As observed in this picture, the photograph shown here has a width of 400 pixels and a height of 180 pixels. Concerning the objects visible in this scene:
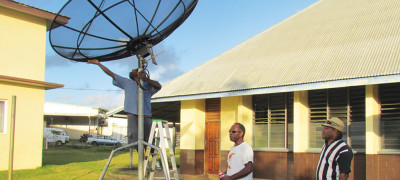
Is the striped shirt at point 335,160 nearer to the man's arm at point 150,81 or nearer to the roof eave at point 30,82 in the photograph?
the man's arm at point 150,81

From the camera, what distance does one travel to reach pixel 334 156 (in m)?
5.00

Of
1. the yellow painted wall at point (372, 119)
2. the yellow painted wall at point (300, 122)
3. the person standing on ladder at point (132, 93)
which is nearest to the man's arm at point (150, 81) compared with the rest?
the person standing on ladder at point (132, 93)

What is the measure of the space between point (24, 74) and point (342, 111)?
35.7 ft

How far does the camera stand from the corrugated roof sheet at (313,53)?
10.7 m

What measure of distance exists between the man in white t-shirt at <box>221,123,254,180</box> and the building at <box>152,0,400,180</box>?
533 centimetres

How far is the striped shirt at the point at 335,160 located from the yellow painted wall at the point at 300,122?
7.24 meters

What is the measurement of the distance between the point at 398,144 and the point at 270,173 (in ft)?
12.8

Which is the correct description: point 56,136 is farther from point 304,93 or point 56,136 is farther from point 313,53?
point 313,53

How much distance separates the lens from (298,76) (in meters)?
11.4

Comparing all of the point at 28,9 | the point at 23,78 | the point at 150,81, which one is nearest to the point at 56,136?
the point at 23,78

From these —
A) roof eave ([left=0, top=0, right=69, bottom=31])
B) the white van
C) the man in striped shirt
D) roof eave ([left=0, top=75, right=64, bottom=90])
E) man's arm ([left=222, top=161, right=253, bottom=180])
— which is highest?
roof eave ([left=0, top=0, right=69, bottom=31])

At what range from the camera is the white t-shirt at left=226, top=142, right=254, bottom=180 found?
525cm

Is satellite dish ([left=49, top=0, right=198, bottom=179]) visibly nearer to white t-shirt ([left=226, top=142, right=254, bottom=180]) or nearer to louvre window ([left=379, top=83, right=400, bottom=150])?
white t-shirt ([left=226, top=142, right=254, bottom=180])

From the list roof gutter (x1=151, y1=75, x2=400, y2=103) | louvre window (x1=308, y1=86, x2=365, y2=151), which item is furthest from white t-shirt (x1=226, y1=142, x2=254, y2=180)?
louvre window (x1=308, y1=86, x2=365, y2=151)
